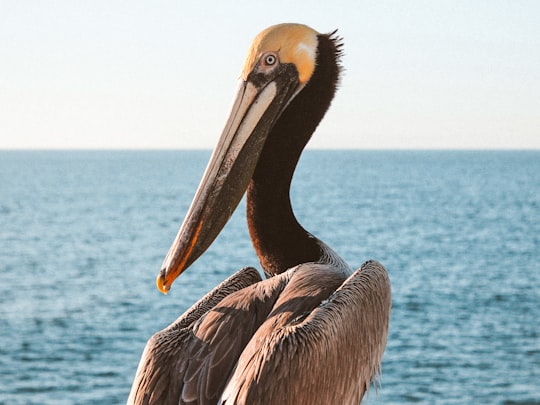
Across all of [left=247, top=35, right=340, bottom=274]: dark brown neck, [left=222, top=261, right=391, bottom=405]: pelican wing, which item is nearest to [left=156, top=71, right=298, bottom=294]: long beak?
[left=247, top=35, right=340, bottom=274]: dark brown neck

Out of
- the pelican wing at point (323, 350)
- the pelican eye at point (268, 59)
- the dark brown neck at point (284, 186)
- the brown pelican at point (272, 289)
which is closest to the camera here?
the pelican wing at point (323, 350)

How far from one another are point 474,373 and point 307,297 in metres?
24.9

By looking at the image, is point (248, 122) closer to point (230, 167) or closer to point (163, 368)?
point (230, 167)

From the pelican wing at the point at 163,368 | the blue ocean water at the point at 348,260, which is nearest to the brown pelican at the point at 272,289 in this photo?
the pelican wing at the point at 163,368

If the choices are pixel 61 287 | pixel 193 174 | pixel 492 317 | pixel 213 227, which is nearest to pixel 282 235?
pixel 213 227

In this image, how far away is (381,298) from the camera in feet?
15.2

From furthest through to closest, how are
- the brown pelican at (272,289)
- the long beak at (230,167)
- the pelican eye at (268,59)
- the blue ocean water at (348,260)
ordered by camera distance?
the blue ocean water at (348,260)
the pelican eye at (268,59)
the long beak at (230,167)
the brown pelican at (272,289)

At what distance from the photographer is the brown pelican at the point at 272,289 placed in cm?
393

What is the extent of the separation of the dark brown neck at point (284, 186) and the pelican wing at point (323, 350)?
38 cm

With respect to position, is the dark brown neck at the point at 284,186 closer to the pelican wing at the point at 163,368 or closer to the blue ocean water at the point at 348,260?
the pelican wing at the point at 163,368

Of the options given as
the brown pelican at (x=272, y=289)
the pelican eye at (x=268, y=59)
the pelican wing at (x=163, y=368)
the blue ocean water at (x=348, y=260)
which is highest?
the pelican eye at (x=268, y=59)

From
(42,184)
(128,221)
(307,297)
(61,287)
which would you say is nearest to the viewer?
(307,297)

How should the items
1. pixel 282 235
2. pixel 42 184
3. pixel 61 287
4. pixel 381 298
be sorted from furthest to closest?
pixel 42 184 → pixel 61 287 → pixel 282 235 → pixel 381 298

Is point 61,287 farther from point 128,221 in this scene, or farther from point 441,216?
point 441,216
